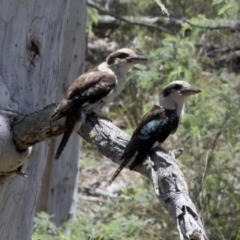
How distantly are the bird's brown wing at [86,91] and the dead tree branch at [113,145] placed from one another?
0.07 metres

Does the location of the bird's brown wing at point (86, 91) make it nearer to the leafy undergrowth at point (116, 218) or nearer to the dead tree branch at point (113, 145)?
the dead tree branch at point (113, 145)

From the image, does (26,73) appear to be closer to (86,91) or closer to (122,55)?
(86,91)

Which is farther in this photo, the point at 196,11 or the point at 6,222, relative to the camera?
the point at 196,11

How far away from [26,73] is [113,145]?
532 mm

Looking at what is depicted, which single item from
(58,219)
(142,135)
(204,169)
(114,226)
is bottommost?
(58,219)

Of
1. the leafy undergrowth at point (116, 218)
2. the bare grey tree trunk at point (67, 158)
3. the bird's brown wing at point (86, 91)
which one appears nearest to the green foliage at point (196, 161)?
the leafy undergrowth at point (116, 218)

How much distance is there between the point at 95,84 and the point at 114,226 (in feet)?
6.50

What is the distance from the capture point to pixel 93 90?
153 inches

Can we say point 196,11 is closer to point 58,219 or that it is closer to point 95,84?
point 58,219

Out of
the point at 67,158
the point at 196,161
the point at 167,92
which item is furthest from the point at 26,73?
the point at 67,158

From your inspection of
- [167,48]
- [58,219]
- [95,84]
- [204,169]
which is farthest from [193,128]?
[95,84]

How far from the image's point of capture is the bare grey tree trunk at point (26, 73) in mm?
3342

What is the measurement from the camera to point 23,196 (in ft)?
11.5

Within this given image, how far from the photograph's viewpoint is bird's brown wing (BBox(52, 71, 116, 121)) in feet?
10.9
